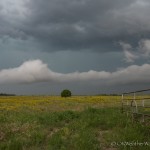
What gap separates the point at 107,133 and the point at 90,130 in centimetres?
111

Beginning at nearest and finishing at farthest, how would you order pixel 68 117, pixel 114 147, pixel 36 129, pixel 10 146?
pixel 114 147
pixel 10 146
pixel 36 129
pixel 68 117

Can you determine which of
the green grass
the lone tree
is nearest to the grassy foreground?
the green grass

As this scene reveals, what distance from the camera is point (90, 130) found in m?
19.0

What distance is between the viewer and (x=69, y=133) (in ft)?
61.1

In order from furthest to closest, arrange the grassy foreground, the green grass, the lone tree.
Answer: the lone tree
the green grass
the grassy foreground

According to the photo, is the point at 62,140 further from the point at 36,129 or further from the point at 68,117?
the point at 68,117

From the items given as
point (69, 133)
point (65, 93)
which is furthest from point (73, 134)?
point (65, 93)

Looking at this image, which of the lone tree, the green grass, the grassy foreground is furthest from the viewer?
the lone tree

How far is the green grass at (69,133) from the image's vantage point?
638 inches

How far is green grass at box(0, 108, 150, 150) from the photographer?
53.2 ft

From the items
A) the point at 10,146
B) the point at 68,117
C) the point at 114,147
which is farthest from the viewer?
the point at 68,117

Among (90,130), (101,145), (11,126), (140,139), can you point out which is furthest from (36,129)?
(140,139)

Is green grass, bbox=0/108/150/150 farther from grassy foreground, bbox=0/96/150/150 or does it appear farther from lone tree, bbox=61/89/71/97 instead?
lone tree, bbox=61/89/71/97

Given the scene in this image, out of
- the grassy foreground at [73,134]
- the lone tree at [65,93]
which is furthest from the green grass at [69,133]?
the lone tree at [65,93]
